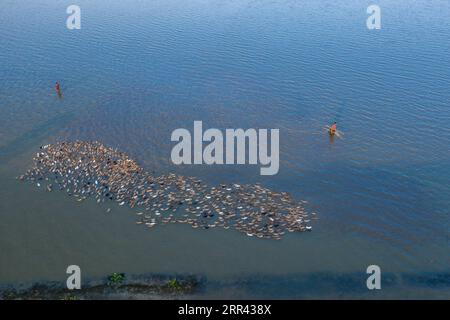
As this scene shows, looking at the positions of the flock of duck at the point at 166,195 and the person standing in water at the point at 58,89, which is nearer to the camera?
the flock of duck at the point at 166,195

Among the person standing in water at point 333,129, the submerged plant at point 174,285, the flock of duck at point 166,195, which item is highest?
the person standing in water at point 333,129

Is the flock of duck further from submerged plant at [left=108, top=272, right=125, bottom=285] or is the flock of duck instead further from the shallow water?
submerged plant at [left=108, top=272, right=125, bottom=285]

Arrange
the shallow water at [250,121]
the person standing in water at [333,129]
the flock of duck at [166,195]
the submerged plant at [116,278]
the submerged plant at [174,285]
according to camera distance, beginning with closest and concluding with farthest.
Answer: the submerged plant at [174,285] → the submerged plant at [116,278] → the shallow water at [250,121] → the flock of duck at [166,195] → the person standing in water at [333,129]

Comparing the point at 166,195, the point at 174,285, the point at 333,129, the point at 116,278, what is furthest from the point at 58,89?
the point at 333,129

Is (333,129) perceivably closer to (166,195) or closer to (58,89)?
(166,195)

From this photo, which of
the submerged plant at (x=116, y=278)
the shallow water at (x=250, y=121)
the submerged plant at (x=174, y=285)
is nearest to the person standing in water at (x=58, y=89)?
the shallow water at (x=250, y=121)

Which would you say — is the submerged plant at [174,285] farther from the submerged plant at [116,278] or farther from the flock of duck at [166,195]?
the flock of duck at [166,195]

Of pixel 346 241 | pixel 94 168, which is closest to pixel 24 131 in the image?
pixel 94 168
